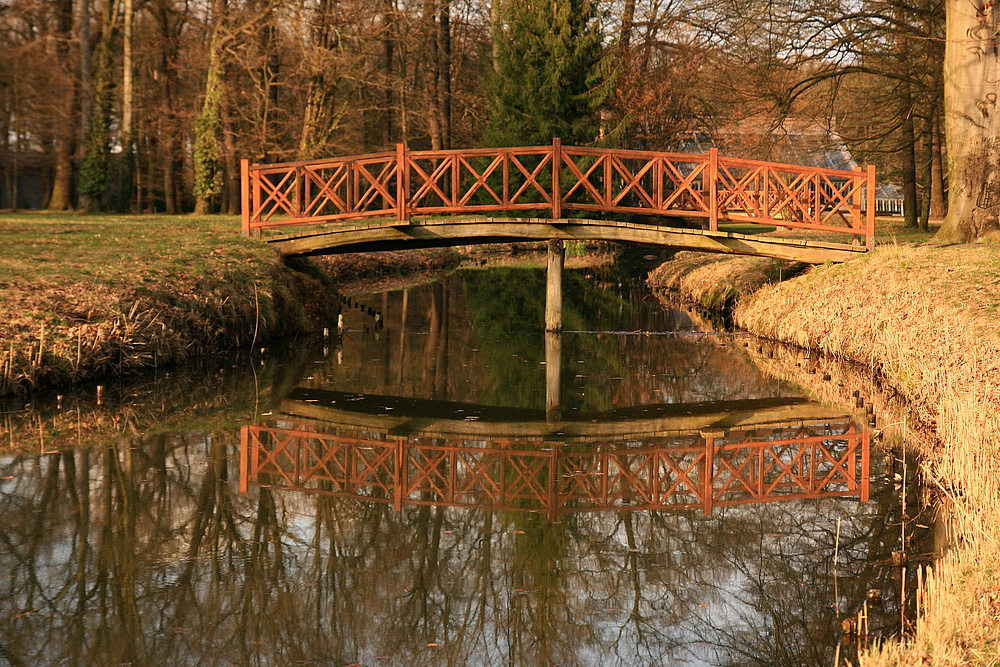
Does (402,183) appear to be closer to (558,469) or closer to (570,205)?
(570,205)

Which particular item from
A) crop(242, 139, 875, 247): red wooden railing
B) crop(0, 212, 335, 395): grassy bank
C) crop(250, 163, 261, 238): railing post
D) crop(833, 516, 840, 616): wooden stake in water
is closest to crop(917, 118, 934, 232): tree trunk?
crop(242, 139, 875, 247): red wooden railing

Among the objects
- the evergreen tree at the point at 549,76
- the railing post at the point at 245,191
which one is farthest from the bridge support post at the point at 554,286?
the evergreen tree at the point at 549,76

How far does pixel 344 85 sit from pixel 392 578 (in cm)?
3239

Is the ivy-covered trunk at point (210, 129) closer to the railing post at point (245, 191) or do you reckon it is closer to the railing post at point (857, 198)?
the railing post at point (245, 191)

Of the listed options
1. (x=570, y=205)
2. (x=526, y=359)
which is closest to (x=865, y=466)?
(x=526, y=359)

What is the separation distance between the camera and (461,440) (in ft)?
28.8

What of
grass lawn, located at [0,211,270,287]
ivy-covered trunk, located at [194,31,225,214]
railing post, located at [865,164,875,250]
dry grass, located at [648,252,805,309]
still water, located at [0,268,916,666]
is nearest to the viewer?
still water, located at [0,268,916,666]

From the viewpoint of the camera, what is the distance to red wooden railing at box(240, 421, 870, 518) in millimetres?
7145

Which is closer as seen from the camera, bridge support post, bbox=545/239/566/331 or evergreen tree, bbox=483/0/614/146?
bridge support post, bbox=545/239/566/331

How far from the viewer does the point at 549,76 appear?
2850 centimetres

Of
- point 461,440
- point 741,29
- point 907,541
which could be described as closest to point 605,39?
point 741,29

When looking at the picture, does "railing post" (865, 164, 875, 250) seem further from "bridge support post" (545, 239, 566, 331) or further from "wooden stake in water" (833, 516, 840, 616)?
"wooden stake in water" (833, 516, 840, 616)

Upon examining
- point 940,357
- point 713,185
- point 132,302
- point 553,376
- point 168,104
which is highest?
point 168,104

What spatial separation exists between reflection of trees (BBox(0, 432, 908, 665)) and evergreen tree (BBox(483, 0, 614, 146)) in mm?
22600
